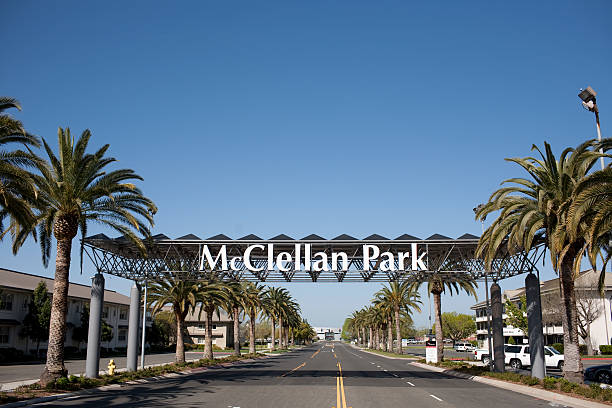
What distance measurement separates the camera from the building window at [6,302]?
165 ft

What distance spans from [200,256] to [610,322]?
60.0 meters

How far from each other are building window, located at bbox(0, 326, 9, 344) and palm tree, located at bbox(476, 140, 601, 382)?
1819 inches

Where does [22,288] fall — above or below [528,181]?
below

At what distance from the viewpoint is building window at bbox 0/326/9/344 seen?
164ft

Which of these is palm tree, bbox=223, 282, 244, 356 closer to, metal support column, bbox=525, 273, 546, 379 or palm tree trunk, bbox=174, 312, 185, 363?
palm tree trunk, bbox=174, 312, 185, 363

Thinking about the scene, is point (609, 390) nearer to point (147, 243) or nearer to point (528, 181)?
point (528, 181)

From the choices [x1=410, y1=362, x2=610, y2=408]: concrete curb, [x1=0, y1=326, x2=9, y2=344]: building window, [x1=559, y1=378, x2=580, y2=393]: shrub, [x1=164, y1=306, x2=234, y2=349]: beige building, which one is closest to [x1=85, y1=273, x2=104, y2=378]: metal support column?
[x1=410, y1=362, x2=610, y2=408]: concrete curb

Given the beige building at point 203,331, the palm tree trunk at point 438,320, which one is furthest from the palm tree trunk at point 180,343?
the beige building at point 203,331

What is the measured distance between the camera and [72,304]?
61875mm

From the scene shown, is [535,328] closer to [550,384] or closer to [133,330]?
[550,384]

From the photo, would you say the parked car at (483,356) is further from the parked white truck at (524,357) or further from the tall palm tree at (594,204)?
the tall palm tree at (594,204)

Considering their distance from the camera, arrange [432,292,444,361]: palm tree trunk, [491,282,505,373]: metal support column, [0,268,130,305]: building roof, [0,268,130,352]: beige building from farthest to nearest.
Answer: [0,268,130,305]: building roof → [0,268,130,352]: beige building → [432,292,444,361]: palm tree trunk → [491,282,505,373]: metal support column

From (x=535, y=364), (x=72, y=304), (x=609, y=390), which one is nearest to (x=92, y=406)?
(x=609, y=390)

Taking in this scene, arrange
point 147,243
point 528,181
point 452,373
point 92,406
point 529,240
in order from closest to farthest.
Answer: point 92,406 → point 529,240 → point 528,181 → point 147,243 → point 452,373
